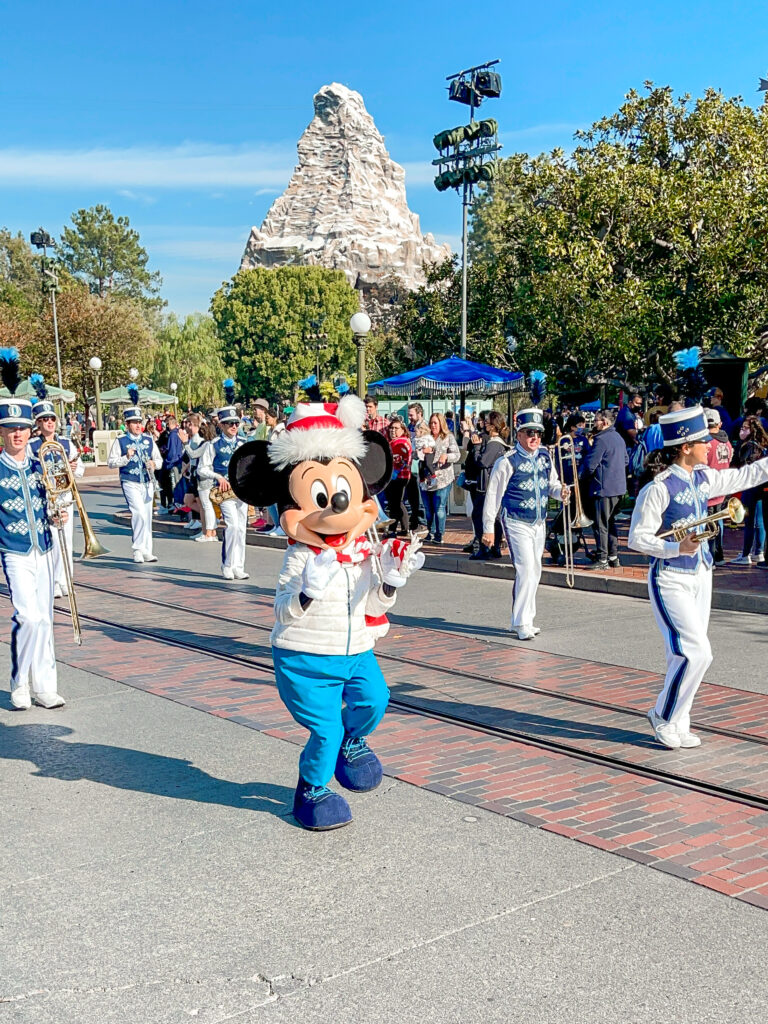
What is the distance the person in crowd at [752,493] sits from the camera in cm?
1212

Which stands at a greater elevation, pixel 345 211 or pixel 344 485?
pixel 345 211

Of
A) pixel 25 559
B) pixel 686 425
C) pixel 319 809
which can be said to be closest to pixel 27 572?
pixel 25 559

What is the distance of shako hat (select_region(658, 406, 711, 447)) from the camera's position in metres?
5.98

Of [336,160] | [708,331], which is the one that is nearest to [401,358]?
[708,331]

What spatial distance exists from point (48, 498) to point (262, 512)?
11.4m

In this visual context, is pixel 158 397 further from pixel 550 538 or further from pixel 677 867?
pixel 677 867

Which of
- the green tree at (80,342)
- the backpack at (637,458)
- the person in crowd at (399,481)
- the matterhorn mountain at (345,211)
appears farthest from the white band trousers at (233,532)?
the matterhorn mountain at (345,211)

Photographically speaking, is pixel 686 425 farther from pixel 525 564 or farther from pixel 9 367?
pixel 9 367

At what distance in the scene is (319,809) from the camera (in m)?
4.80

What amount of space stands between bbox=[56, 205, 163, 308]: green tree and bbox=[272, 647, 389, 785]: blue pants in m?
103

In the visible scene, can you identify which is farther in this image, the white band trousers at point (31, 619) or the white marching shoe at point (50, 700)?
the white marching shoe at point (50, 700)

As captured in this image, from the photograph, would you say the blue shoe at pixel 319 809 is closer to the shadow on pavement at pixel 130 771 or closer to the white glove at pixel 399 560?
the shadow on pavement at pixel 130 771

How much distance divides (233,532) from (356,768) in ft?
25.6

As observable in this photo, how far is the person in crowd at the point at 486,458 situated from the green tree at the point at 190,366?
195 feet
